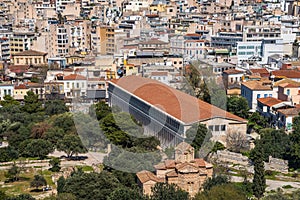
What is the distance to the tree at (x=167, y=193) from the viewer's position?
33.8 ft

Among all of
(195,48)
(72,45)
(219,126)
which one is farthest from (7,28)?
(219,126)

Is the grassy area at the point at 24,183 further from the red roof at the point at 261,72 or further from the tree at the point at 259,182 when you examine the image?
the red roof at the point at 261,72

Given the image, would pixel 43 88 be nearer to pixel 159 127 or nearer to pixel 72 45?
pixel 159 127

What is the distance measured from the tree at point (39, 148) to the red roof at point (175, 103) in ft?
10.5

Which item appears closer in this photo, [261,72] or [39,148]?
[39,148]

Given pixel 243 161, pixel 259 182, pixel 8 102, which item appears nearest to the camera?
pixel 259 182

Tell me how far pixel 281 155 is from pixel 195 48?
1287 centimetres

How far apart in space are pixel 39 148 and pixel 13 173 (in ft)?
5.22

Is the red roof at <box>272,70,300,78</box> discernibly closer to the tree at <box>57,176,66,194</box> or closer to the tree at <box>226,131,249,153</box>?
the tree at <box>226,131,249,153</box>

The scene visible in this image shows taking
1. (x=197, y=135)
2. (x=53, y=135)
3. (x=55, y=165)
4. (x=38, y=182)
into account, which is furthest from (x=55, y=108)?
(x=197, y=135)

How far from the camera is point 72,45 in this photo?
2956cm

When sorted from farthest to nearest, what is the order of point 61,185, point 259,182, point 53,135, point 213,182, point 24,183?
point 53,135
point 24,183
point 61,185
point 259,182
point 213,182

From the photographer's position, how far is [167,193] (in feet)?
33.8

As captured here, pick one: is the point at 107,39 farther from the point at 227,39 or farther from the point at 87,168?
the point at 87,168
